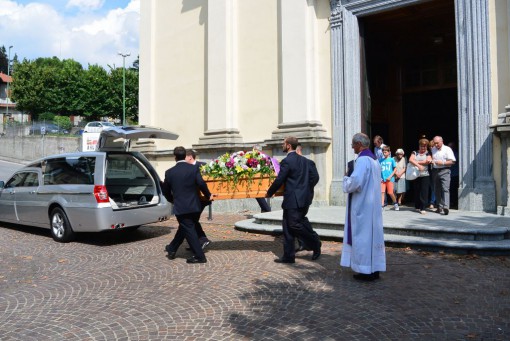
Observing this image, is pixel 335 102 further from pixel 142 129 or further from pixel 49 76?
pixel 49 76

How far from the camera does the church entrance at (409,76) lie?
37.7ft

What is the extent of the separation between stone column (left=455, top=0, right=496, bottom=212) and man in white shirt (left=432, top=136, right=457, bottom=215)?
2.19ft

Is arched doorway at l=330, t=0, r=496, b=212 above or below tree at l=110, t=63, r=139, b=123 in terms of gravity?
below

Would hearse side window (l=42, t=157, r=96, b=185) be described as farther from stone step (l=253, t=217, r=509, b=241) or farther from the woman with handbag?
the woman with handbag

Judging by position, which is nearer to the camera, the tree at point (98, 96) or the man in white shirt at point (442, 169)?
the man in white shirt at point (442, 169)

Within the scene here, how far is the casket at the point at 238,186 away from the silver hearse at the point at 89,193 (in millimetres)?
1951

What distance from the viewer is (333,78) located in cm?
1117

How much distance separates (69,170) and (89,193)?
3.30 feet

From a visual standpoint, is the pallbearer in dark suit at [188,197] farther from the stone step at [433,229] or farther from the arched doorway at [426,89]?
the arched doorway at [426,89]

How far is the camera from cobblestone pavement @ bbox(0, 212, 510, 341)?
374 cm

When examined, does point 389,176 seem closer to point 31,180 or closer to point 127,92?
point 31,180

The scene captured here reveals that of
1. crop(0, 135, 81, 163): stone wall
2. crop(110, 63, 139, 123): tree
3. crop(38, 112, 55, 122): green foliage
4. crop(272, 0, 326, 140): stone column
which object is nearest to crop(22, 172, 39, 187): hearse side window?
crop(272, 0, 326, 140): stone column

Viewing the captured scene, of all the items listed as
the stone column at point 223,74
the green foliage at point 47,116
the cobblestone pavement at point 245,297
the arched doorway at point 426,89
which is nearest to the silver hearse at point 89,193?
the cobblestone pavement at point 245,297

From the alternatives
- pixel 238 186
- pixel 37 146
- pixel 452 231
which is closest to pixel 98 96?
pixel 37 146
